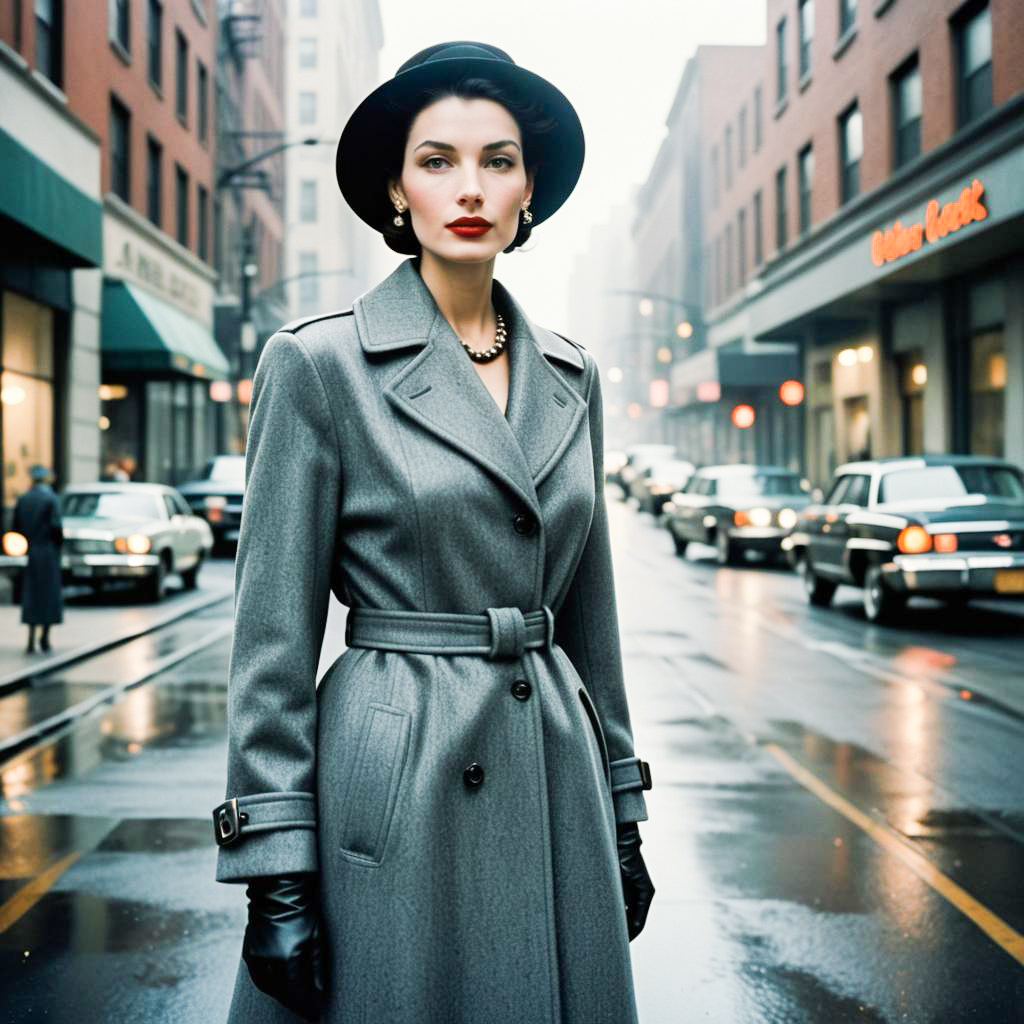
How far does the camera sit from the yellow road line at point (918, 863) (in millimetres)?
4902

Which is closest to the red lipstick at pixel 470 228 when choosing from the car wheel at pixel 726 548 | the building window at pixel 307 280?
the car wheel at pixel 726 548

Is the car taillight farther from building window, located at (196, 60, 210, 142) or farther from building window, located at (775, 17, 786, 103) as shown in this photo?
building window, located at (196, 60, 210, 142)

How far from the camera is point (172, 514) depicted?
1970 cm

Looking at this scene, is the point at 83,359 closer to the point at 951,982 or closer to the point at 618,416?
the point at 951,982

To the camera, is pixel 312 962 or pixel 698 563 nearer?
pixel 312 962

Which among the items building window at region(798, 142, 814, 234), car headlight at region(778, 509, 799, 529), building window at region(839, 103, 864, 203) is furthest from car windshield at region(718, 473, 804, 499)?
building window at region(798, 142, 814, 234)

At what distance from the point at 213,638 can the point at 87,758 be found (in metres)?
6.27

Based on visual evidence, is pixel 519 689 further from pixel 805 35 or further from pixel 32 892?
pixel 805 35

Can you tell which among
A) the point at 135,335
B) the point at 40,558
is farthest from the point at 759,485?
the point at 40,558

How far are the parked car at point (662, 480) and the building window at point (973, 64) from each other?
48.7ft

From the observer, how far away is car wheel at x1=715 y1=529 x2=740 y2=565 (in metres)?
24.0

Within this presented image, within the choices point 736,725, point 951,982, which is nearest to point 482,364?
point 951,982

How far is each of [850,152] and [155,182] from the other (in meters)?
15.7

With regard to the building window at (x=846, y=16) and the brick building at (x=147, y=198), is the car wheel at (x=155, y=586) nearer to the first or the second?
the brick building at (x=147, y=198)
